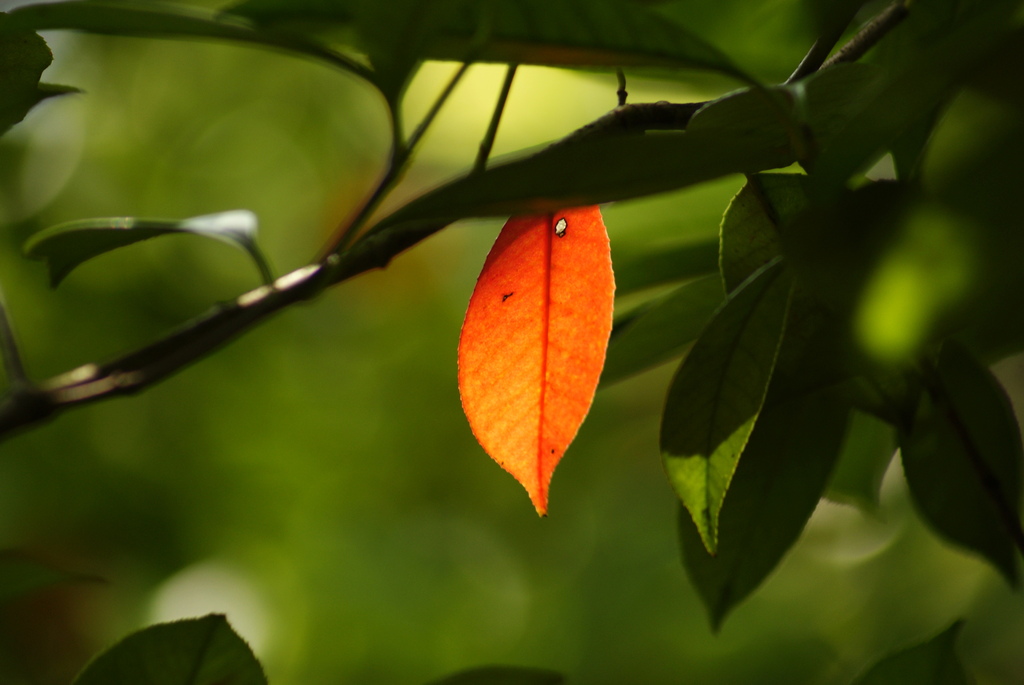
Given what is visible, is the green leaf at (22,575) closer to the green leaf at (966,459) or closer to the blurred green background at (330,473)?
the green leaf at (966,459)

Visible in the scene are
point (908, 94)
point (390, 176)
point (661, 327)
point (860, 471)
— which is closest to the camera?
point (908, 94)

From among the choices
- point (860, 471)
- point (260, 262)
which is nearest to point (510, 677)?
point (260, 262)

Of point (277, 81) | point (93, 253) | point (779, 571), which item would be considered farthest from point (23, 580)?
point (277, 81)

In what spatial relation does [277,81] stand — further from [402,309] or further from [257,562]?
[257,562]

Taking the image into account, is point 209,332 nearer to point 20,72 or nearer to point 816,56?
point 20,72

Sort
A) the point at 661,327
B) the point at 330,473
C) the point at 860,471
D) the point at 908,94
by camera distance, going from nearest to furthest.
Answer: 1. the point at 908,94
2. the point at 661,327
3. the point at 860,471
4. the point at 330,473

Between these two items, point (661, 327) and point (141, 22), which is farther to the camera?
point (661, 327)
